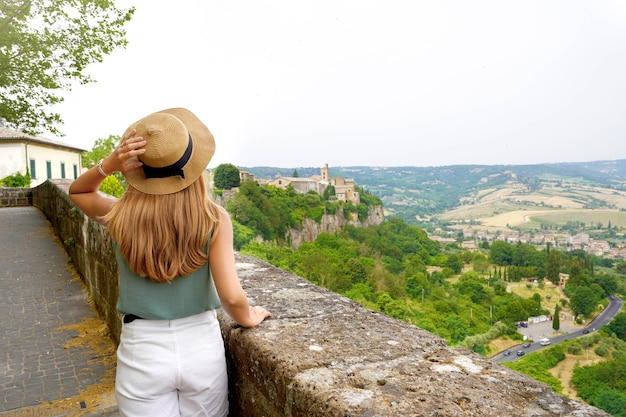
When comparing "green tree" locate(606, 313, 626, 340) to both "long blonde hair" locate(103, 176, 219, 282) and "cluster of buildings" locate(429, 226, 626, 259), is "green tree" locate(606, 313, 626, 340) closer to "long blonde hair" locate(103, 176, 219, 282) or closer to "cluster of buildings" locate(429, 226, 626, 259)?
"cluster of buildings" locate(429, 226, 626, 259)

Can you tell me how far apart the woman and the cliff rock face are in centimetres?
8361

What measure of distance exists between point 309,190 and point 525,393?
106760 millimetres

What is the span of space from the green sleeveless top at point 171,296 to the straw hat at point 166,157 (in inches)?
12.1

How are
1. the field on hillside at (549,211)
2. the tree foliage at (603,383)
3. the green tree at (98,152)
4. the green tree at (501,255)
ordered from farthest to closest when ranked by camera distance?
the field on hillside at (549,211) < the green tree at (501,255) < the tree foliage at (603,383) < the green tree at (98,152)

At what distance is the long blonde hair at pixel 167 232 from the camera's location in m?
1.69

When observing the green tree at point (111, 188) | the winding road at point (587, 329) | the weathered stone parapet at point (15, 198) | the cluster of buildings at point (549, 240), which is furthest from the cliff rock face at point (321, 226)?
the green tree at point (111, 188)

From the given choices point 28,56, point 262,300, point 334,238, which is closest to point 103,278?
point 262,300

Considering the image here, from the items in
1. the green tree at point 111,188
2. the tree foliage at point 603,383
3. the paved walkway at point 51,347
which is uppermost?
the green tree at point 111,188

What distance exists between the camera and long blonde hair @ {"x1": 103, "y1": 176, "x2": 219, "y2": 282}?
1.69 m

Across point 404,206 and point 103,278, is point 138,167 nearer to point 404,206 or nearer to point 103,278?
point 103,278

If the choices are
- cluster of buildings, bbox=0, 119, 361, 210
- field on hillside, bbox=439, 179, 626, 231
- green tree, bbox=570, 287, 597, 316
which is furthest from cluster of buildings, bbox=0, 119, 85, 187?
field on hillside, bbox=439, 179, 626, 231

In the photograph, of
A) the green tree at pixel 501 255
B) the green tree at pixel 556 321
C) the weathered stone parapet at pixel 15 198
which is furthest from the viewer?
the green tree at pixel 501 255

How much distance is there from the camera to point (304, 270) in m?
61.2

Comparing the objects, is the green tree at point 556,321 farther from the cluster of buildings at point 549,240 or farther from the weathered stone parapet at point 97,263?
the weathered stone parapet at point 97,263
